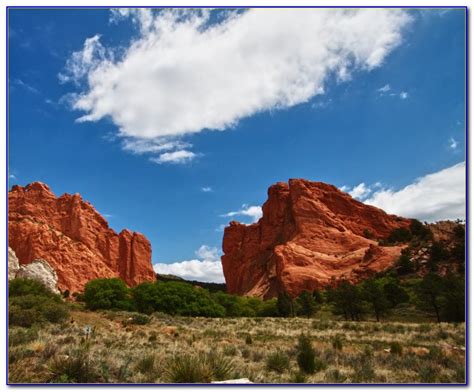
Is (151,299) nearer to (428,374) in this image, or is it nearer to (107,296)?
(107,296)

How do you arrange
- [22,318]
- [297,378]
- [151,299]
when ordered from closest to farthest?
[297,378] < [22,318] < [151,299]

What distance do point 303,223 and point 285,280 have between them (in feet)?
73.6

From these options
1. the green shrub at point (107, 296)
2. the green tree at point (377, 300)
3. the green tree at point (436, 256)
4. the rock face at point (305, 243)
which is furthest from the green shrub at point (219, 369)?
the rock face at point (305, 243)

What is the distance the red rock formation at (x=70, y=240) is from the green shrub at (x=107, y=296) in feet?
127

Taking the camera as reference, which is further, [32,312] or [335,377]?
[32,312]

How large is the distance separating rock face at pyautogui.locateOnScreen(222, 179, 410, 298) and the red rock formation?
101 ft

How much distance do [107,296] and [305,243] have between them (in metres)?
56.1

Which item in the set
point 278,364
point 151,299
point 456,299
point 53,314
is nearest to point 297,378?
point 278,364

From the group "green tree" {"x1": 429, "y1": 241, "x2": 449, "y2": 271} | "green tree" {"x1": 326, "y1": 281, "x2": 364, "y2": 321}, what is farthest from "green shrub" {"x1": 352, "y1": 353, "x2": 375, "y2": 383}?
"green tree" {"x1": 429, "y1": 241, "x2": 449, "y2": 271}

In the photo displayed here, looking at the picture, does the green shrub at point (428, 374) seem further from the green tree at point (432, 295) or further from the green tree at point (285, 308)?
the green tree at point (285, 308)

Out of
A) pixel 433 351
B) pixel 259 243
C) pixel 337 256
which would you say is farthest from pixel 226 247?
pixel 433 351

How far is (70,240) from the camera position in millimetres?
92250

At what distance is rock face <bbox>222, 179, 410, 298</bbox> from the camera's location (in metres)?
75.5

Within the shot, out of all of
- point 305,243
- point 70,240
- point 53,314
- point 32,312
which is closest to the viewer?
point 32,312
